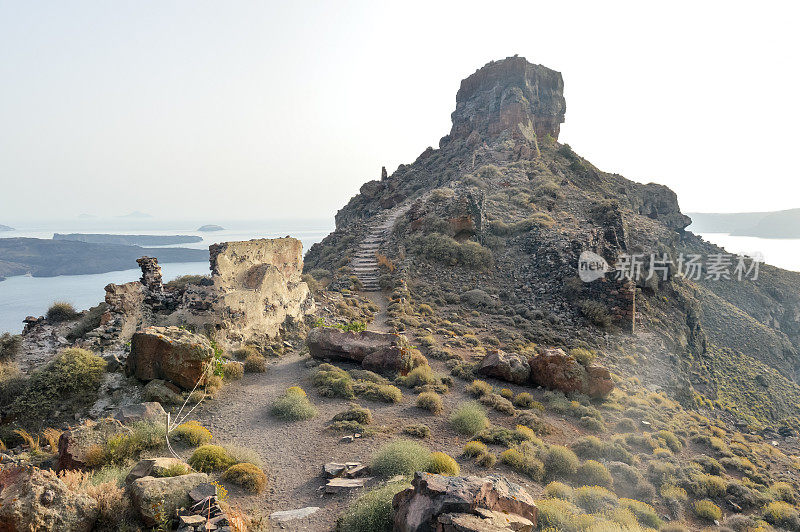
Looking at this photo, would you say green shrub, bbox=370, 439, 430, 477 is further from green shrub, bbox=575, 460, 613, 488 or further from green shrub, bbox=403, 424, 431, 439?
green shrub, bbox=575, 460, 613, 488

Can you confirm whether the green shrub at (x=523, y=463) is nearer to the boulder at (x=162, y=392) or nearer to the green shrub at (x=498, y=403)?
the green shrub at (x=498, y=403)

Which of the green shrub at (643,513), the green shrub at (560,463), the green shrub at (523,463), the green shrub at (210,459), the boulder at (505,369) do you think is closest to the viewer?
the green shrub at (210,459)

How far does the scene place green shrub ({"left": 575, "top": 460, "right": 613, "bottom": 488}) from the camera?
26.2ft

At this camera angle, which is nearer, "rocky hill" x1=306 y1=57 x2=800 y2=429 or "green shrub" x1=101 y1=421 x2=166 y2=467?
"green shrub" x1=101 y1=421 x2=166 y2=467

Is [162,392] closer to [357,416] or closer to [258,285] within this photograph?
[357,416]

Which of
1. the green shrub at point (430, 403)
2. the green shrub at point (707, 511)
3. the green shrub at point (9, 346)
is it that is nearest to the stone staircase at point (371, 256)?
the green shrub at point (430, 403)

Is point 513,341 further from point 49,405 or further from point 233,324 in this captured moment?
point 49,405

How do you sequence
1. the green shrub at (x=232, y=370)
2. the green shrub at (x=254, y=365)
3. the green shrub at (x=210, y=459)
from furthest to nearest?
the green shrub at (x=254, y=365) < the green shrub at (x=232, y=370) < the green shrub at (x=210, y=459)

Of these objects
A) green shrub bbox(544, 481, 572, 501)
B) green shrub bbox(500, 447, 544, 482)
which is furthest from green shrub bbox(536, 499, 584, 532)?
green shrub bbox(500, 447, 544, 482)

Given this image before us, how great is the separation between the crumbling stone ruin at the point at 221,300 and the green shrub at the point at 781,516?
1462 cm

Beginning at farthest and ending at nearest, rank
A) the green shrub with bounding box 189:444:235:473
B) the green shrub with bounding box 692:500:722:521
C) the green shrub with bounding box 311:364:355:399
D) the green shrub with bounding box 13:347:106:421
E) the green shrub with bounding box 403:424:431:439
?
the green shrub with bounding box 311:364:355:399, the green shrub with bounding box 403:424:431:439, the green shrub with bounding box 13:347:106:421, the green shrub with bounding box 692:500:722:521, the green shrub with bounding box 189:444:235:473

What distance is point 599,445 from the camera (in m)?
9.27

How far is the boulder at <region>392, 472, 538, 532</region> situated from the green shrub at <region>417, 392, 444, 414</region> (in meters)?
5.05

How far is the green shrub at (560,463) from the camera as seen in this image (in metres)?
8.04
